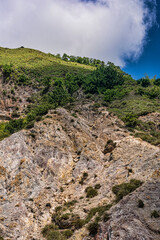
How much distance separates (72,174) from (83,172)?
170 centimetres

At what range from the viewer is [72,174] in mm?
24281

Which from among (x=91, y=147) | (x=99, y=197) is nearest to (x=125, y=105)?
(x=91, y=147)

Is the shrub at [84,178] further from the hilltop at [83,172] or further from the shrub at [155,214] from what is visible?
the shrub at [155,214]

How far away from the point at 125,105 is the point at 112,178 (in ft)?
93.0

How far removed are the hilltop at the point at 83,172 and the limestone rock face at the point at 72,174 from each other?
0.21ft

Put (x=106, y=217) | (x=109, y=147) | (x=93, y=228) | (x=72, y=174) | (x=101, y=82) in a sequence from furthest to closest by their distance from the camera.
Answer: (x=101, y=82) → (x=109, y=147) → (x=72, y=174) → (x=93, y=228) → (x=106, y=217)

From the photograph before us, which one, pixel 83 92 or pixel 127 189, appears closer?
pixel 127 189

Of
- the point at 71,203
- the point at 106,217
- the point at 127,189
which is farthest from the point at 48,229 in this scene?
the point at 127,189

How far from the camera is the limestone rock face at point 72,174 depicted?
12023 mm

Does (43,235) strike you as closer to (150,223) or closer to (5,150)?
(150,223)

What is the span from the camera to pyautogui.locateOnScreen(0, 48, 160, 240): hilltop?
12.7m

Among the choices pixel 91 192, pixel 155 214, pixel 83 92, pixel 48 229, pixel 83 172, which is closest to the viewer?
pixel 155 214

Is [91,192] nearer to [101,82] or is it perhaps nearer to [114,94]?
[114,94]

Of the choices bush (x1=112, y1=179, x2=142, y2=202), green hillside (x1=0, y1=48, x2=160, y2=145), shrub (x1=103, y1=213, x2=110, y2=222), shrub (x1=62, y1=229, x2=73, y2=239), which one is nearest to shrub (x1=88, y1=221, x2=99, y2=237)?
shrub (x1=103, y1=213, x2=110, y2=222)
